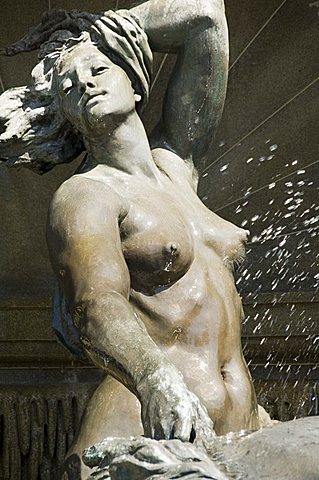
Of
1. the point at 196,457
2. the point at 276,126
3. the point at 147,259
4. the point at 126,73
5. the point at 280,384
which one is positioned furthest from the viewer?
the point at 276,126

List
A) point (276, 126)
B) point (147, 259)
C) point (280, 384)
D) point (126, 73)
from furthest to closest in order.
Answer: point (276, 126) → point (280, 384) → point (126, 73) → point (147, 259)

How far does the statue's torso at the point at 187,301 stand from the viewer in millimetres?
3049

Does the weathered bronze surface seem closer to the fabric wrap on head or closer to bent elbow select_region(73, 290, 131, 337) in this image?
bent elbow select_region(73, 290, 131, 337)

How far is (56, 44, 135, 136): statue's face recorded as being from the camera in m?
3.21

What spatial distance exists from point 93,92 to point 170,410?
93 centimetres

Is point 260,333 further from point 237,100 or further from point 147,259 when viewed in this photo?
point 147,259

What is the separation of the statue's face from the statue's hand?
2.66 ft

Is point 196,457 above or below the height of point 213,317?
above

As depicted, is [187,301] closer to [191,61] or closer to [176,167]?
[176,167]

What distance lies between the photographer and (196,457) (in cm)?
224

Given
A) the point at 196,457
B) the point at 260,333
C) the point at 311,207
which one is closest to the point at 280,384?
the point at 260,333

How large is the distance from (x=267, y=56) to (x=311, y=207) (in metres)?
0.46

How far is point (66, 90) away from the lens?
327 centimetres

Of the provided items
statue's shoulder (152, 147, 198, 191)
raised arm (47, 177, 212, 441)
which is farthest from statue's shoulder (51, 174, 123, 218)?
statue's shoulder (152, 147, 198, 191)
